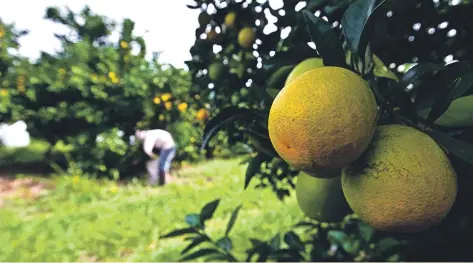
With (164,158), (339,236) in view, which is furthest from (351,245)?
(164,158)

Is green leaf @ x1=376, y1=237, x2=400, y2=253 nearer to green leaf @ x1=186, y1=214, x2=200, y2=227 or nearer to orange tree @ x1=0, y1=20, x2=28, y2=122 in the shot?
green leaf @ x1=186, y1=214, x2=200, y2=227

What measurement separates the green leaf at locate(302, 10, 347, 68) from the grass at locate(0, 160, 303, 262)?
1679 mm

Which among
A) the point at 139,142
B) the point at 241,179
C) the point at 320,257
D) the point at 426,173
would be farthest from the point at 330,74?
the point at 139,142

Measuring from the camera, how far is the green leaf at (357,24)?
24.0 inches

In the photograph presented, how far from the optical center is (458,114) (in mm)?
627

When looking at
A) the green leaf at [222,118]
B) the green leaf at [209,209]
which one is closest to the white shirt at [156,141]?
the green leaf at [209,209]

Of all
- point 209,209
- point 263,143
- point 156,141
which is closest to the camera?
point 263,143

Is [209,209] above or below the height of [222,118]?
below

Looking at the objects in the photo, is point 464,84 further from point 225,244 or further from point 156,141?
point 156,141

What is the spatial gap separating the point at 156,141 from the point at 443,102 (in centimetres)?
566

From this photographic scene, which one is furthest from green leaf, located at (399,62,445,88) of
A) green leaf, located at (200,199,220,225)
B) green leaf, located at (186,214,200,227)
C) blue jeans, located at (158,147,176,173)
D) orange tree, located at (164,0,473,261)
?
blue jeans, located at (158,147,176,173)

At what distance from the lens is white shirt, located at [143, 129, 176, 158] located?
583cm

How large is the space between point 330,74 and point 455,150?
20 cm

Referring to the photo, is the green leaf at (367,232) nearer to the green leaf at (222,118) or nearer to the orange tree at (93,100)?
the green leaf at (222,118)
